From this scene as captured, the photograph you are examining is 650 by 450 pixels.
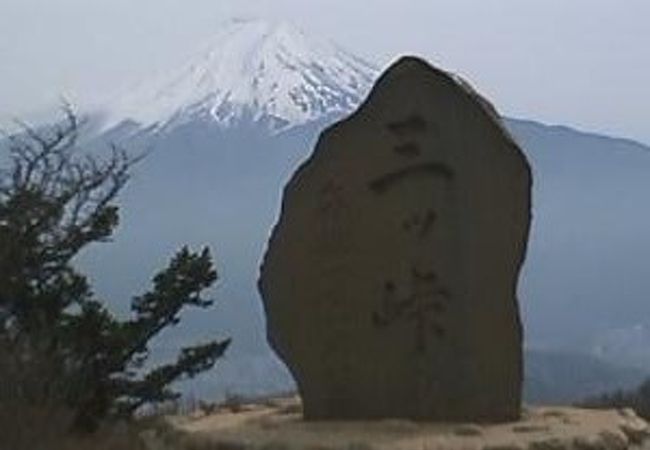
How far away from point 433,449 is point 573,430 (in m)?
1.24

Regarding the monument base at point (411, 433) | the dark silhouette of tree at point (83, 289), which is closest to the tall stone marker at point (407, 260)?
the monument base at point (411, 433)

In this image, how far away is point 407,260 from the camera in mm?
11656

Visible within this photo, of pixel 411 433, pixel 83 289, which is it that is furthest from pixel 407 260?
pixel 83 289

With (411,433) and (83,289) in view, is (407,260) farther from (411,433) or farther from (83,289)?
(83,289)

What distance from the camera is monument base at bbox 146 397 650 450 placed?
10.4m

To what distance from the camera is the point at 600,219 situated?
6838 cm

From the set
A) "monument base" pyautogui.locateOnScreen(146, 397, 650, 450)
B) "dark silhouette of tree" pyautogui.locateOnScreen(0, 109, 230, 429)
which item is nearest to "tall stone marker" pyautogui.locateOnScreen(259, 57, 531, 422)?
"monument base" pyautogui.locateOnScreen(146, 397, 650, 450)

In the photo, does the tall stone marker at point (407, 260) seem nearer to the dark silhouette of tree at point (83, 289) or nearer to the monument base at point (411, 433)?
the monument base at point (411, 433)

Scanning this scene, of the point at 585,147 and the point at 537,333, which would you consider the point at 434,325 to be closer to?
the point at 537,333

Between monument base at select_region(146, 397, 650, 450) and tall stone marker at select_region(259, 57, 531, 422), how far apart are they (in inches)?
12.1

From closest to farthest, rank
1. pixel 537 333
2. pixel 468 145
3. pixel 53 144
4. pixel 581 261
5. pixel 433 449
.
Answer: pixel 433 449
pixel 468 145
pixel 53 144
pixel 537 333
pixel 581 261

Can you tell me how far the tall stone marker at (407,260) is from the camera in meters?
11.4

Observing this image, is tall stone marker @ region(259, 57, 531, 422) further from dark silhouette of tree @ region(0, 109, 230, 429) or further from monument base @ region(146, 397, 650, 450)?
dark silhouette of tree @ region(0, 109, 230, 429)

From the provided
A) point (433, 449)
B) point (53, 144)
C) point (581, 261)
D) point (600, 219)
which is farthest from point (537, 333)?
point (433, 449)
